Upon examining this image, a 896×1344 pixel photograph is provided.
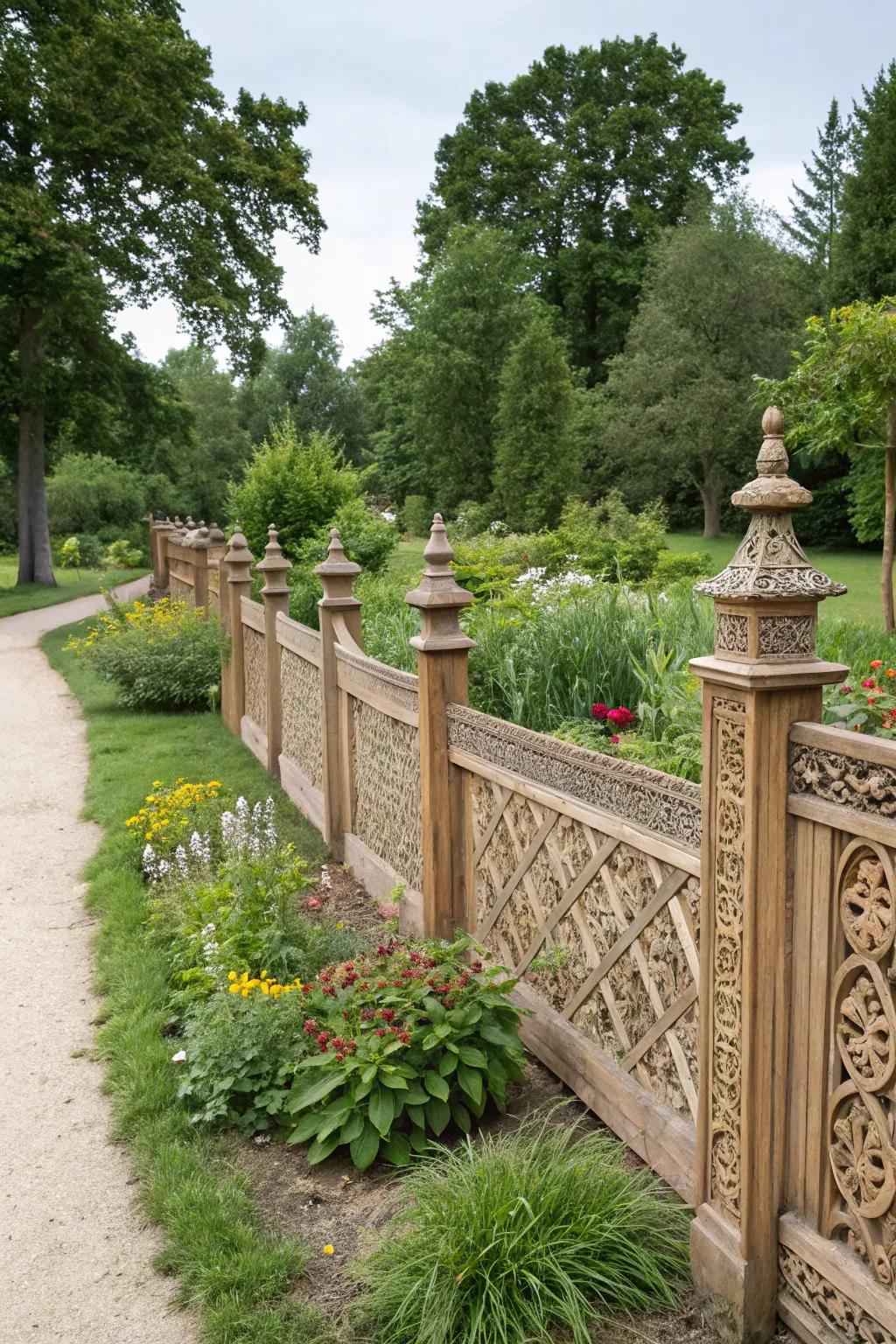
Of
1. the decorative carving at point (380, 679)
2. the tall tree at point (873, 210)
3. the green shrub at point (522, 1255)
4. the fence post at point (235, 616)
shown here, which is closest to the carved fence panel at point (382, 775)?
the decorative carving at point (380, 679)

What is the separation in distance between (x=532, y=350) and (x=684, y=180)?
20034 millimetres

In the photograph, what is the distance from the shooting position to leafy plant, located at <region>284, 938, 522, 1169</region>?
329 centimetres

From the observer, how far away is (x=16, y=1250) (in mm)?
3068

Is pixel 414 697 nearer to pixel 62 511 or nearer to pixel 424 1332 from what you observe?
pixel 424 1332

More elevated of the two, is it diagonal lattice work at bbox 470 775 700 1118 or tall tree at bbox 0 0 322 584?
tall tree at bbox 0 0 322 584

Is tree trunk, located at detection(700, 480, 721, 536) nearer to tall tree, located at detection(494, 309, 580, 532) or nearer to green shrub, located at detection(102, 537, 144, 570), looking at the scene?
tall tree, located at detection(494, 309, 580, 532)

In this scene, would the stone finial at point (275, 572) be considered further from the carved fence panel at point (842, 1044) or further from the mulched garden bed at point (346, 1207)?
the carved fence panel at point (842, 1044)

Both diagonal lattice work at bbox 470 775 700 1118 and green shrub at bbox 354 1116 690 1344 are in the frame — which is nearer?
green shrub at bbox 354 1116 690 1344

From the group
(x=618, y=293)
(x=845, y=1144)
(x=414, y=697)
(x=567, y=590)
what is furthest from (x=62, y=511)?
(x=845, y=1144)

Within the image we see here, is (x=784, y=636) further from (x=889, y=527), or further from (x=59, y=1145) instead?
(x=889, y=527)

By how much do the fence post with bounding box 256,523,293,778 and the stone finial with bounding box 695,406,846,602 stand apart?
6236mm

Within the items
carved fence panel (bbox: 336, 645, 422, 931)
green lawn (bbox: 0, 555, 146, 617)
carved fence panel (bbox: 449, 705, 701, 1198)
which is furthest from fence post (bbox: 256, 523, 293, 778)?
green lawn (bbox: 0, 555, 146, 617)

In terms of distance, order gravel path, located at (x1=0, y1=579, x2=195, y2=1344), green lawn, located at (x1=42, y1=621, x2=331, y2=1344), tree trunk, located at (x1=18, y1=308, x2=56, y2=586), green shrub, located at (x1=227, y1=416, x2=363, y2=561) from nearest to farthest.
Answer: green lawn, located at (x1=42, y1=621, x2=331, y2=1344), gravel path, located at (x1=0, y1=579, x2=195, y2=1344), green shrub, located at (x1=227, y1=416, x2=363, y2=561), tree trunk, located at (x1=18, y1=308, x2=56, y2=586)

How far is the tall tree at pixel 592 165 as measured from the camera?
Answer: 141 ft
